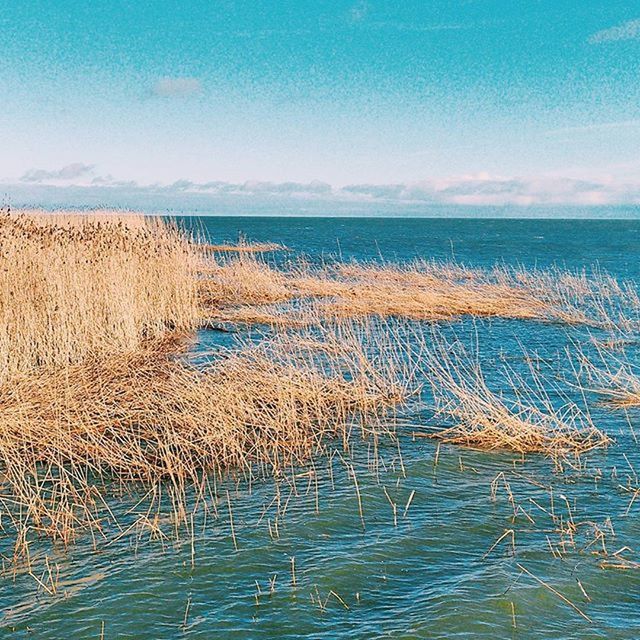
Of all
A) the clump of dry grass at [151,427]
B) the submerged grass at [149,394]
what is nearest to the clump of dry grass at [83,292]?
the submerged grass at [149,394]

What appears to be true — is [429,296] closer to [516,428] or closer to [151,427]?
[516,428]

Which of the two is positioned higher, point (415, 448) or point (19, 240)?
point (19, 240)

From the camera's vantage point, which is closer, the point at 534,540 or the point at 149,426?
the point at 534,540

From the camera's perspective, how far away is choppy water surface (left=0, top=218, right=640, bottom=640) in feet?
17.6

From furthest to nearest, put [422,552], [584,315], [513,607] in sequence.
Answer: [584,315], [422,552], [513,607]

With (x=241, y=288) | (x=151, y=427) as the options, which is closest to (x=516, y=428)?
(x=151, y=427)

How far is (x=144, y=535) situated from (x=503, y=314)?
55.6 feet

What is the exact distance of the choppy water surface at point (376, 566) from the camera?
5355 millimetres

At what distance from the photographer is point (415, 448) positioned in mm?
9422

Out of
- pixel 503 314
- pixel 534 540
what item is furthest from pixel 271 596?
pixel 503 314

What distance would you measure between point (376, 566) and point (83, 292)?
895 cm

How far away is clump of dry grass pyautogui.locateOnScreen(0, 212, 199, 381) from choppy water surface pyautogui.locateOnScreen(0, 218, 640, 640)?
17.5 feet

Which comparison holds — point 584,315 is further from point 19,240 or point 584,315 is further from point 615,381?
point 19,240

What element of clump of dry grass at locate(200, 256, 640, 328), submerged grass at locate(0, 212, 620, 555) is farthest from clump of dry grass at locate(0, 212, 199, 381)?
clump of dry grass at locate(200, 256, 640, 328)
